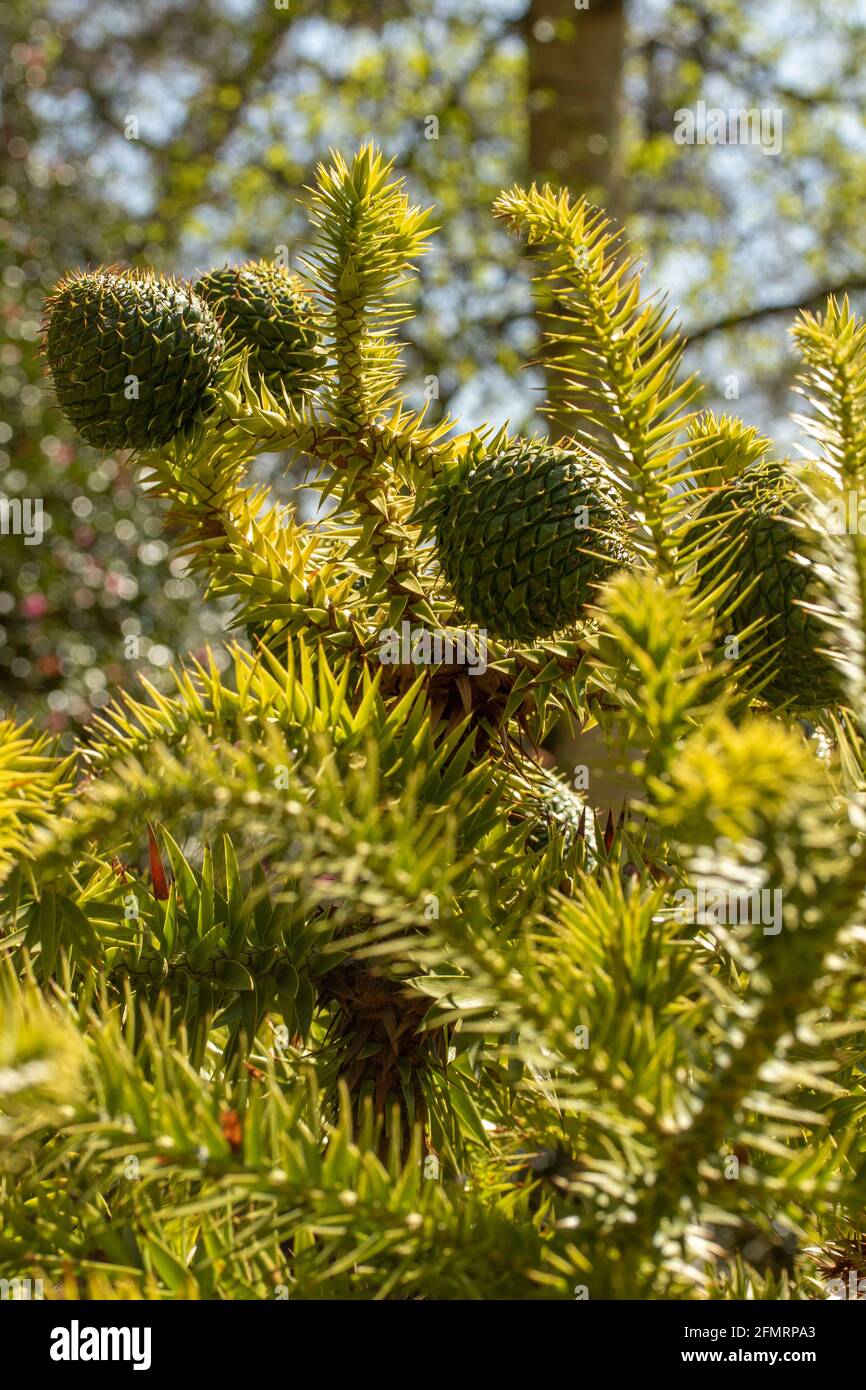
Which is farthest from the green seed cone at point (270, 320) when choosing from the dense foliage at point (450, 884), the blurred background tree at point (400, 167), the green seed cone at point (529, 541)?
the blurred background tree at point (400, 167)

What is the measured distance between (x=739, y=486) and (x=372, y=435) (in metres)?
0.20

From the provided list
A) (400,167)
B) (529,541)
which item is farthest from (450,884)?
(400,167)

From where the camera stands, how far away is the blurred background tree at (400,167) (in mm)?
3572

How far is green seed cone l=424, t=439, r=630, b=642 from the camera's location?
56cm

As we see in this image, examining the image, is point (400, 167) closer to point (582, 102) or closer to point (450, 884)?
point (582, 102)

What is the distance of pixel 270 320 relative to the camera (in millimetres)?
719

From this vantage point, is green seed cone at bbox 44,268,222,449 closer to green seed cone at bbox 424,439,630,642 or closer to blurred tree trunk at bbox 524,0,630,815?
green seed cone at bbox 424,439,630,642

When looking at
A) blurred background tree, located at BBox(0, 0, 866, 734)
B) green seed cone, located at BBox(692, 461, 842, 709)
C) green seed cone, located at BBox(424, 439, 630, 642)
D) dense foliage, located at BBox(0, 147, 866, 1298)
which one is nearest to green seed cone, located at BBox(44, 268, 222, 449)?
dense foliage, located at BBox(0, 147, 866, 1298)

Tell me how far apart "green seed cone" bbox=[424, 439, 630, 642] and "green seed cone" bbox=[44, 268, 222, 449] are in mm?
167

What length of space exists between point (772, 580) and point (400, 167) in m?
4.76

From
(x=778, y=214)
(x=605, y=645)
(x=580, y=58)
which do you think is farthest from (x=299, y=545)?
(x=778, y=214)

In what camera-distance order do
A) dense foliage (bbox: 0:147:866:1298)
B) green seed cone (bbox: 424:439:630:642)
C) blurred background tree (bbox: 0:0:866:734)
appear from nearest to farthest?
dense foliage (bbox: 0:147:866:1298), green seed cone (bbox: 424:439:630:642), blurred background tree (bbox: 0:0:866:734)

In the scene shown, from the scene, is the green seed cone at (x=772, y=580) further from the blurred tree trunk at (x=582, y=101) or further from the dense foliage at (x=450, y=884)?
the blurred tree trunk at (x=582, y=101)
